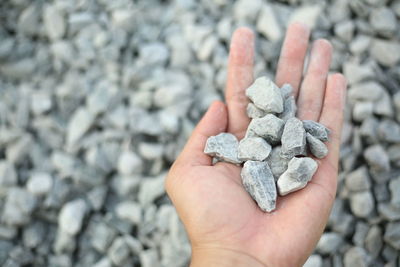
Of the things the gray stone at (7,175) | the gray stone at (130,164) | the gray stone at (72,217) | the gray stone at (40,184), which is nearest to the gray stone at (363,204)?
the gray stone at (130,164)

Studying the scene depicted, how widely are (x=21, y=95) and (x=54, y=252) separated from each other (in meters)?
0.70

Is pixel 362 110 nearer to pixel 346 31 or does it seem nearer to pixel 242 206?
pixel 346 31

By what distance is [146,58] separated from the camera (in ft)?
6.61

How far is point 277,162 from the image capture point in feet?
4.45

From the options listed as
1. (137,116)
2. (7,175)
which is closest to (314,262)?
(137,116)

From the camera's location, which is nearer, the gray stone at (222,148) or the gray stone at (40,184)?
the gray stone at (222,148)

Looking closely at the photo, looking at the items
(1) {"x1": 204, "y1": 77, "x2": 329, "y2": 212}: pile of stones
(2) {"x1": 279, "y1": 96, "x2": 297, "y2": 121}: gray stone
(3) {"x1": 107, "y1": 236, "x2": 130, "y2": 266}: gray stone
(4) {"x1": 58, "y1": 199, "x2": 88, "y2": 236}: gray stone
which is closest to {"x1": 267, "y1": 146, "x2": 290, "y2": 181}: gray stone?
(1) {"x1": 204, "y1": 77, "x2": 329, "y2": 212}: pile of stones

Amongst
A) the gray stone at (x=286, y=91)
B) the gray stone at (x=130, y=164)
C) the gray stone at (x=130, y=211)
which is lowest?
the gray stone at (x=130, y=211)

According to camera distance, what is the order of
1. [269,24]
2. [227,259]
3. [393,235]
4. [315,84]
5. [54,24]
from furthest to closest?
[54,24], [269,24], [393,235], [315,84], [227,259]

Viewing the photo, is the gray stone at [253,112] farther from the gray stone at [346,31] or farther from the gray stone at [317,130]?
the gray stone at [346,31]

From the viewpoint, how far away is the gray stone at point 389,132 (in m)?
1.73

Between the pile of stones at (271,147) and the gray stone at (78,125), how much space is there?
73cm

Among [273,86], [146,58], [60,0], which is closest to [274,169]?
[273,86]

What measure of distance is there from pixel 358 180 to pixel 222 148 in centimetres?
63
